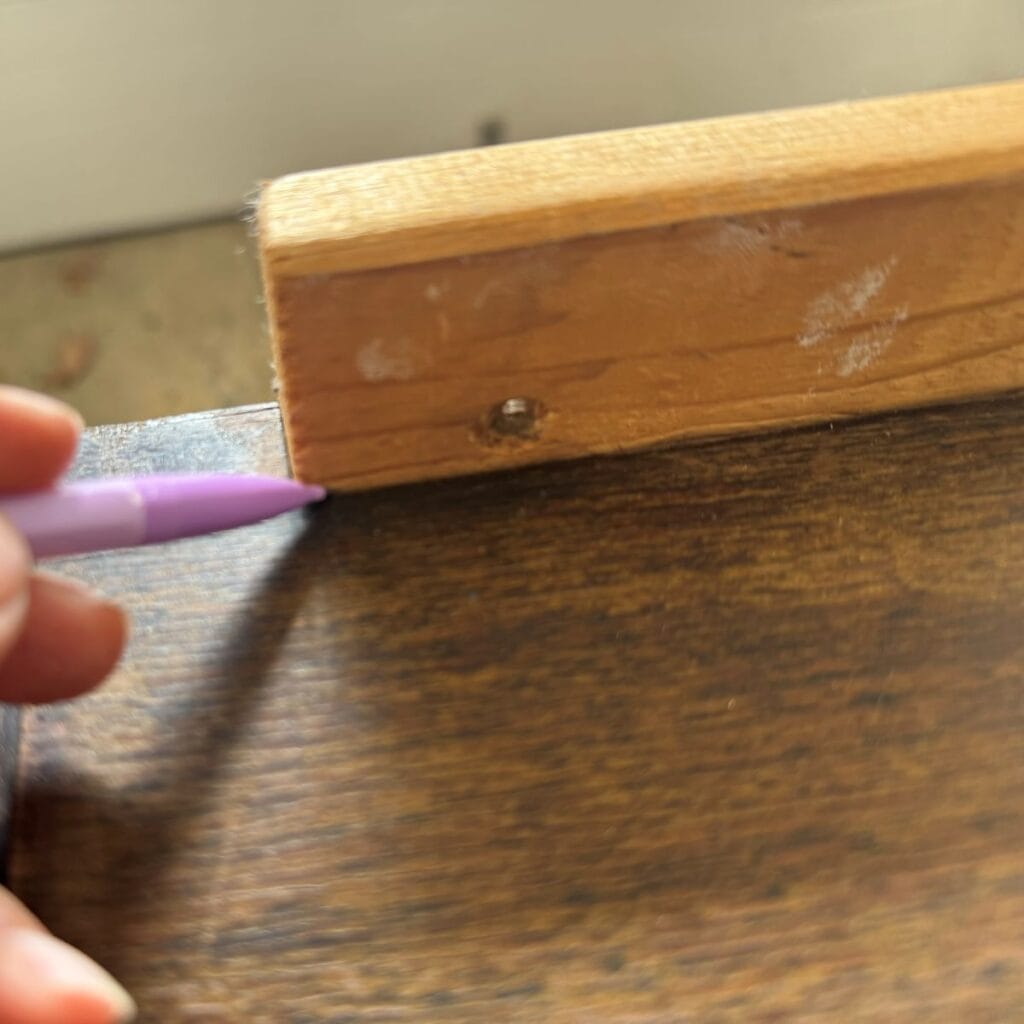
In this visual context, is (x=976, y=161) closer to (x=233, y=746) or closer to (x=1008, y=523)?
(x=1008, y=523)

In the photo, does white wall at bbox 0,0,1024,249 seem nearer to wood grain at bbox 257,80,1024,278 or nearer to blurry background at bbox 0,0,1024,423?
blurry background at bbox 0,0,1024,423

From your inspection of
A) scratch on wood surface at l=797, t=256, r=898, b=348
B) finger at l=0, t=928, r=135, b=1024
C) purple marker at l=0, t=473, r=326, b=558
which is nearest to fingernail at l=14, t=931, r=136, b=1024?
finger at l=0, t=928, r=135, b=1024

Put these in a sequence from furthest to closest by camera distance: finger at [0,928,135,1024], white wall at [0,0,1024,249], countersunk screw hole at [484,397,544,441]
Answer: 1. white wall at [0,0,1024,249]
2. countersunk screw hole at [484,397,544,441]
3. finger at [0,928,135,1024]

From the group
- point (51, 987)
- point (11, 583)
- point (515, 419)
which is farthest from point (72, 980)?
point (515, 419)

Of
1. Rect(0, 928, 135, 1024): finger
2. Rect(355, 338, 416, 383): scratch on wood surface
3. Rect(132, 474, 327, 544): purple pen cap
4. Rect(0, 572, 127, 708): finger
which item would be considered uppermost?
Rect(355, 338, 416, 383): scratch on wood surface

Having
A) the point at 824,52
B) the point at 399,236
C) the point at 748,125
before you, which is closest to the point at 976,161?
the point at 748,125

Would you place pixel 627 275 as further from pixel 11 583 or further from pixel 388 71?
pixel 388 71
